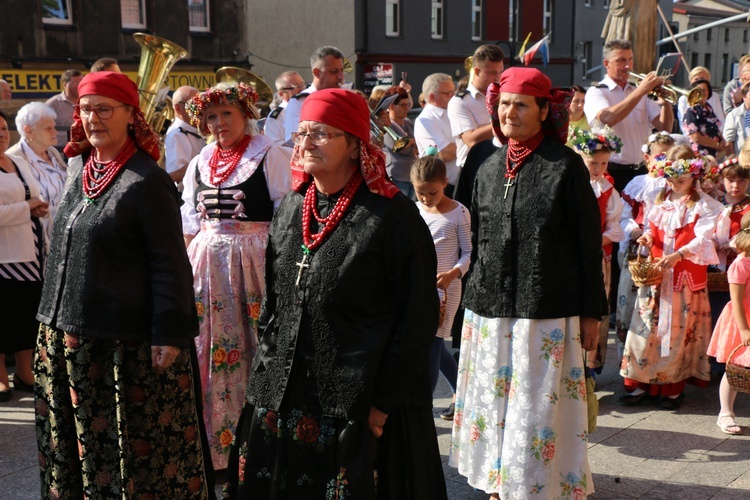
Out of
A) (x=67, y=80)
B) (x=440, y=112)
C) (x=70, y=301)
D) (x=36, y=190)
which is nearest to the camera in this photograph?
(x=70, y=301)

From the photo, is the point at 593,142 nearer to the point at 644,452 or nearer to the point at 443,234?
the point at 443,234

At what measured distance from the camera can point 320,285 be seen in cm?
326

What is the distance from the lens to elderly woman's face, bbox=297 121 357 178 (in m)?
3.28

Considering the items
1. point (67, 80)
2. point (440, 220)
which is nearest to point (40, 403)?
point (440, 220)

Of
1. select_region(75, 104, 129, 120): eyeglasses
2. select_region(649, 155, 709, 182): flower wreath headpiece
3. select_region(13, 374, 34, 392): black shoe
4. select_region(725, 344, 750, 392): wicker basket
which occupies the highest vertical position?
select_region(75, 104, 129, 120): eyeglasses

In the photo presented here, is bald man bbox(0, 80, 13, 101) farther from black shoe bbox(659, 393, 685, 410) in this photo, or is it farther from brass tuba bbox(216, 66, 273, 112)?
black shoe bbox(659, 393, 685, 410)

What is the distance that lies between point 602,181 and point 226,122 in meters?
2.72

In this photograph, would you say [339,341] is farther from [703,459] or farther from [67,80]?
[67,80]

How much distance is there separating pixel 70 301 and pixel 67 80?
635 centimetres

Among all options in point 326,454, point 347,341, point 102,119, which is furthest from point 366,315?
point 102,119

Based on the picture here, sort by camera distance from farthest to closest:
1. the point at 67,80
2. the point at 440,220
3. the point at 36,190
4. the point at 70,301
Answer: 1. the point at 67,80
2. the point at 36,190
3. the point at 440,220
4. the point at 70,301

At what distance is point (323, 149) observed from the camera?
3277mm

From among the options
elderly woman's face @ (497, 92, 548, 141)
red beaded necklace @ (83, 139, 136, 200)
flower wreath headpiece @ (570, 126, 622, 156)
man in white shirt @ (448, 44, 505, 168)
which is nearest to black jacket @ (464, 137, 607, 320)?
elderly woman's face @ (497, 92, 548, 141)

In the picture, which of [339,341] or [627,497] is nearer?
[339,341]
